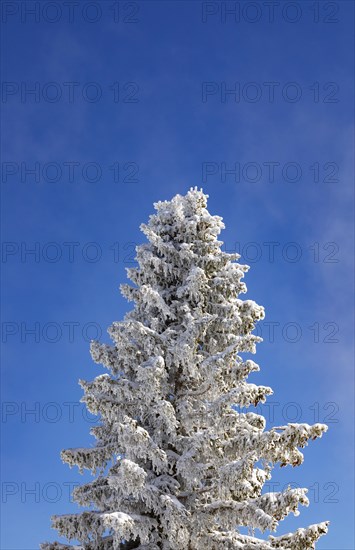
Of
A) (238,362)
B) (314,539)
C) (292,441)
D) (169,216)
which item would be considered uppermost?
(169,216)

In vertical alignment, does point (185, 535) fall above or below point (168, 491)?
below

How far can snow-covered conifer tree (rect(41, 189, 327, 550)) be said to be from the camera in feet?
49.8

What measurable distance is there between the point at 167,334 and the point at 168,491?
13.2 ft

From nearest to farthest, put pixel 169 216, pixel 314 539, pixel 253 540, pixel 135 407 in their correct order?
pixel 314 539, pixel 253 540, pixel 135 407, pixel 169 216

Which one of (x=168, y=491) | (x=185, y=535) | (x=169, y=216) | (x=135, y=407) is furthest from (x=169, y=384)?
(x=169, y=216)

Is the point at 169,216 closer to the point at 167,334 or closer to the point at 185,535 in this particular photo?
the point at 167,334

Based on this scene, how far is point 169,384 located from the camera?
17266 millimetres

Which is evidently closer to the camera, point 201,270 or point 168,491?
point 168,491

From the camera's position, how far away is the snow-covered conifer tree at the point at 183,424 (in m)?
15.2

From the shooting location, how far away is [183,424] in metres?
16.9

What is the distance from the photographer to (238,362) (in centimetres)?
1734

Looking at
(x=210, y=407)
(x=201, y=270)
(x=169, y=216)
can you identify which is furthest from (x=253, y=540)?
(x=169, y=216)

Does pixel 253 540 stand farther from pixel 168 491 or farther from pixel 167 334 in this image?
pixel 167 334

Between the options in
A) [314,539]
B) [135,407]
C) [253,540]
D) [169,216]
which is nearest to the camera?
[314,539]
